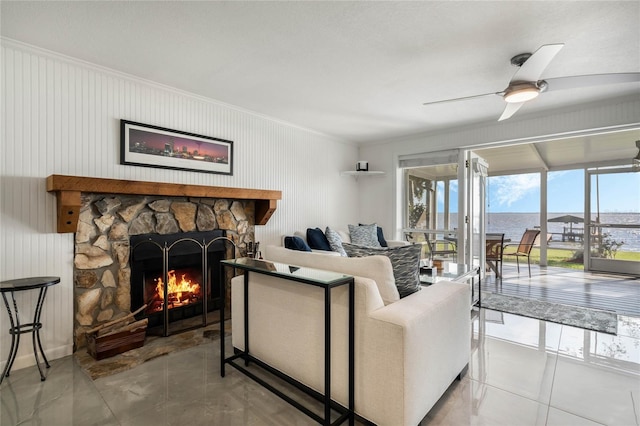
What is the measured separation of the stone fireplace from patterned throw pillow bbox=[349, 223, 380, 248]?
1.96 metres

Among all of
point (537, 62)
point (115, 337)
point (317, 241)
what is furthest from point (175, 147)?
point (537, 62)

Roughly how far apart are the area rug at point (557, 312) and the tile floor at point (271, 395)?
536 millimetres

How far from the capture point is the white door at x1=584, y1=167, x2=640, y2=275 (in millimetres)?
5777

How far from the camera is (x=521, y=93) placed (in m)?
2.30

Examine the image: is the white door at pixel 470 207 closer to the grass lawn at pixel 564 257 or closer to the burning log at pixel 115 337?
the grass lawn at pixel 564 257

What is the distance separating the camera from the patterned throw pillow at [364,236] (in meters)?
4.56

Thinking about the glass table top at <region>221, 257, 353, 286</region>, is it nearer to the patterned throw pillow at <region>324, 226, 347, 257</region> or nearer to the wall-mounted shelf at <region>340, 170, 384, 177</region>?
the patterned throw pillow at <region>324, 226, 347, 257</region>

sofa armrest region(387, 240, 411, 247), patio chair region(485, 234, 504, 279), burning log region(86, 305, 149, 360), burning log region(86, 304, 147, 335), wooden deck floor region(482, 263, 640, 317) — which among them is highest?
sofa armrest region(387, 240, 411, 247)

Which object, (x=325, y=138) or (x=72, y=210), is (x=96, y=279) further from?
(x=325, y=138)

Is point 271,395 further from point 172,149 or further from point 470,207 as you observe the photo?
point 470,207

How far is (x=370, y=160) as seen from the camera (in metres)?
5.50

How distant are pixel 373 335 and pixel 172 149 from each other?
8.87 ft

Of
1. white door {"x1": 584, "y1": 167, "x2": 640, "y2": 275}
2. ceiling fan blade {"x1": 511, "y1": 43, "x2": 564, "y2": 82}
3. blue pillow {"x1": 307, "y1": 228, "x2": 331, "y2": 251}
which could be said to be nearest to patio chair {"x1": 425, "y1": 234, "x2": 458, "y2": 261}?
blue pillow {"x1": 307, "y1": 228, "x2": 331, "y2": 251}

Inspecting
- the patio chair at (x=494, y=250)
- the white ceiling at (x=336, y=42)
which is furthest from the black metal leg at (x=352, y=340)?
the patio chair at (x=494, y=250)
